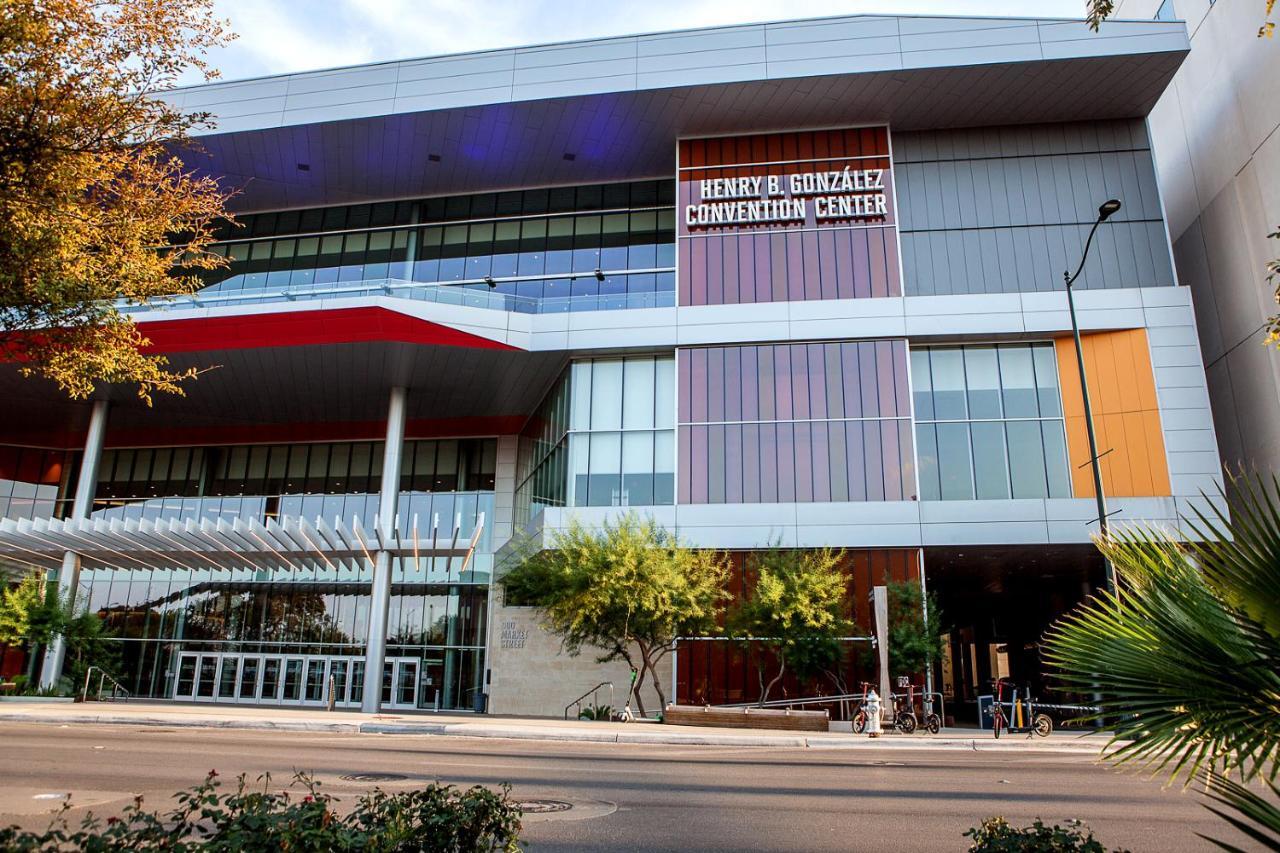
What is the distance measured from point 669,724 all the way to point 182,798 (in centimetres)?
2145

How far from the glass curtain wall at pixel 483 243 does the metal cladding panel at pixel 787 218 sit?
126 inches

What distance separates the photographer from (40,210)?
9914 millimetres

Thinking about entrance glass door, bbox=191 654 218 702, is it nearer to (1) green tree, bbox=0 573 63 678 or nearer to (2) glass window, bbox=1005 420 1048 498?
(1) green tree, bbox=0 573 63 678

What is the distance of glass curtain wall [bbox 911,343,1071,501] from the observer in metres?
31.2

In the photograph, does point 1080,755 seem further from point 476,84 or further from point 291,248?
point 291,248

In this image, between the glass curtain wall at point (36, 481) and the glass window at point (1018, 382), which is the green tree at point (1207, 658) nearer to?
the glass window at point (1018, 382)

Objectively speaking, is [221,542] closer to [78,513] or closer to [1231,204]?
[78,513]

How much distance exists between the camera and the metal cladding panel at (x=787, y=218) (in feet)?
111

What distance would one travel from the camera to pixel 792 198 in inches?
1384

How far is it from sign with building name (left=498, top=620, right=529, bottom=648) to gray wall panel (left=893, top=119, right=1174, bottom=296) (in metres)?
19.9

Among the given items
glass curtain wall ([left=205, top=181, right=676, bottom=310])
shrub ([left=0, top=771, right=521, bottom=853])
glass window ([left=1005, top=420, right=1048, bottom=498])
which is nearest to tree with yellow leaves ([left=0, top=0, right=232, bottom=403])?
shrub ([left=0, top=771, right=521, bottom=853])

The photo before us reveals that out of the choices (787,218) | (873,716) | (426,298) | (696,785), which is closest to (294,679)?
(426,298)

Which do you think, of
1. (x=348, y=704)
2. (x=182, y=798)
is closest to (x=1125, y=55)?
(x=182, y=798)

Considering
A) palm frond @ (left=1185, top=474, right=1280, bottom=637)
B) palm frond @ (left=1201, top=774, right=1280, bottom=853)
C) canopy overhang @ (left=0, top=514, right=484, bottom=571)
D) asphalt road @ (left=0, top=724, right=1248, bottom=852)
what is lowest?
asphalt road @ (left=0, top=724, right=1248, bottom=852)
